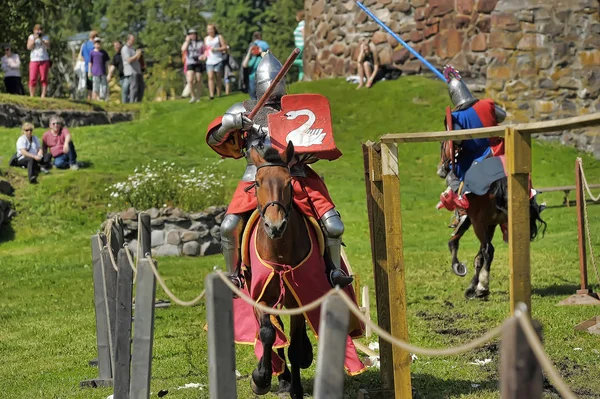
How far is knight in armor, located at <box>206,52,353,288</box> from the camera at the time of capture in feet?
26.9

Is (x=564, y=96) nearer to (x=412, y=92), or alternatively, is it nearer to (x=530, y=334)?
(x=412, y=92)

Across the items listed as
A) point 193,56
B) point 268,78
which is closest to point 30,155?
point 193,56

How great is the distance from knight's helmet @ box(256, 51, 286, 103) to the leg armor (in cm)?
112

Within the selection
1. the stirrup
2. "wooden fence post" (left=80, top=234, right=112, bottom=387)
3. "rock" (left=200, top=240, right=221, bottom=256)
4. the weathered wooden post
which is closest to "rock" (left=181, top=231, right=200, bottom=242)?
"rock" (left=200, top=240, right=221, bottom=256)

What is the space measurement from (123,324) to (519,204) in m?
2.85

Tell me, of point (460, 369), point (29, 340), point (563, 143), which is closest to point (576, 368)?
point (460, 369)

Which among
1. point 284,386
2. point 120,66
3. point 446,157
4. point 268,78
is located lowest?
point 284,386

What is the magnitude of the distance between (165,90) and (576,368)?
35.7 m

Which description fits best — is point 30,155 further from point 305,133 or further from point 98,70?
point 305,133

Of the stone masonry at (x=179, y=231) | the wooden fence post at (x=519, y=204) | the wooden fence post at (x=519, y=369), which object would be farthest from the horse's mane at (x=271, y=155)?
the stone masonry at (x=179, y=231)

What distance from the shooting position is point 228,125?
28.3 ft

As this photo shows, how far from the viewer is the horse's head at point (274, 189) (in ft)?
24.1

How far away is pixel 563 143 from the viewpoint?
Answer: 23328mm

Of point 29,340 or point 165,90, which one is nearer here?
point 29,340
